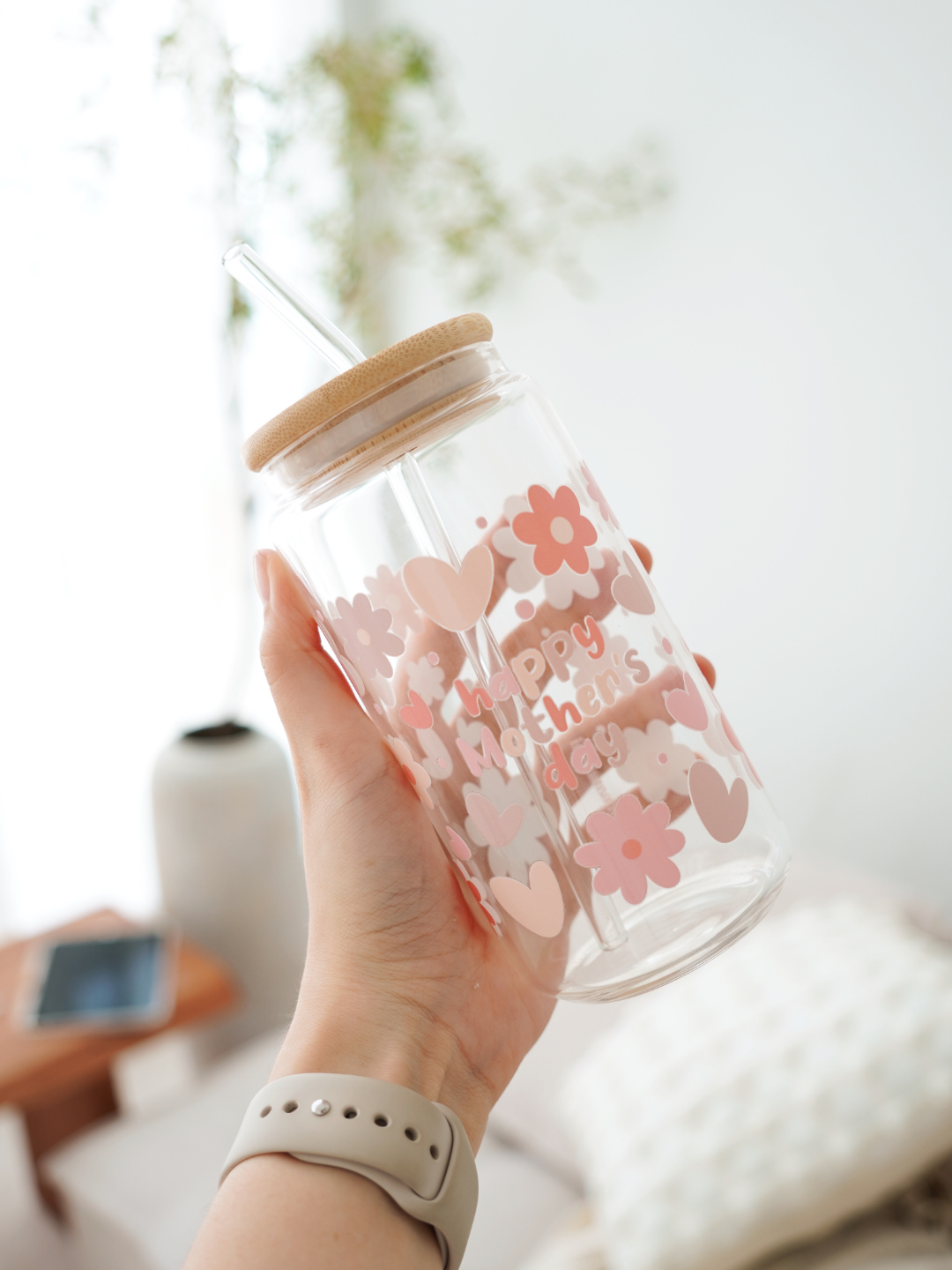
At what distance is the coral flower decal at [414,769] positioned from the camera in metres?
0.51

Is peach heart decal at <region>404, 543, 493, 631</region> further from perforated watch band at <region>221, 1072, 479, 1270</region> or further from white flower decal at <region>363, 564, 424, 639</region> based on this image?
perforated watch band at <region>221, 1072, 479, 1270</region>

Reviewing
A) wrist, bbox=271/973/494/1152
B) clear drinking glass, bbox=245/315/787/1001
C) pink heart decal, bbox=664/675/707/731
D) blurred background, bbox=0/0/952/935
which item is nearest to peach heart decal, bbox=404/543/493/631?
clear drinking glass, bbox=245/315/787/1001

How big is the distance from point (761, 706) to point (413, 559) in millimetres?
1140

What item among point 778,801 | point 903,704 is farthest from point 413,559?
point 778,801

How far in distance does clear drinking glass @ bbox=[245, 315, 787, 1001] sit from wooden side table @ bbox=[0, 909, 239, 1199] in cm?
106

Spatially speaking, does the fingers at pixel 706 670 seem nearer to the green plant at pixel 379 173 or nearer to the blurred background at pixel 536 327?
the blurred background at pixel 536 327

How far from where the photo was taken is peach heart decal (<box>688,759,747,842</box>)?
49 centimetres

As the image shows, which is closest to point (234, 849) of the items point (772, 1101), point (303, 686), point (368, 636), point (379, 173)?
point (772, 1101)

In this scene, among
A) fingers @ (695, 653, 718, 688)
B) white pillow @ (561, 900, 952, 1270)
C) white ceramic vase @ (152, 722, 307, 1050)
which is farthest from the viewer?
white ceramic vase @ (152, 722, 307, 1050)

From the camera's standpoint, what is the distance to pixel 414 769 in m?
0.52

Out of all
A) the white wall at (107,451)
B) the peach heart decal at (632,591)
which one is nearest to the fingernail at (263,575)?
the peach heart decal at (632,591)

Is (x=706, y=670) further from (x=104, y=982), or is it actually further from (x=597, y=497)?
(x=104, y=982)

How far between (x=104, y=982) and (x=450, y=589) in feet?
4.17

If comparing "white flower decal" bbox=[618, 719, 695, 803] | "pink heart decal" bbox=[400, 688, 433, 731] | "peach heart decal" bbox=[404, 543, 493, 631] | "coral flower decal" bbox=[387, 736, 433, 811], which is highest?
"peach heart decal" bbox=[404, 543, 493, 631]
